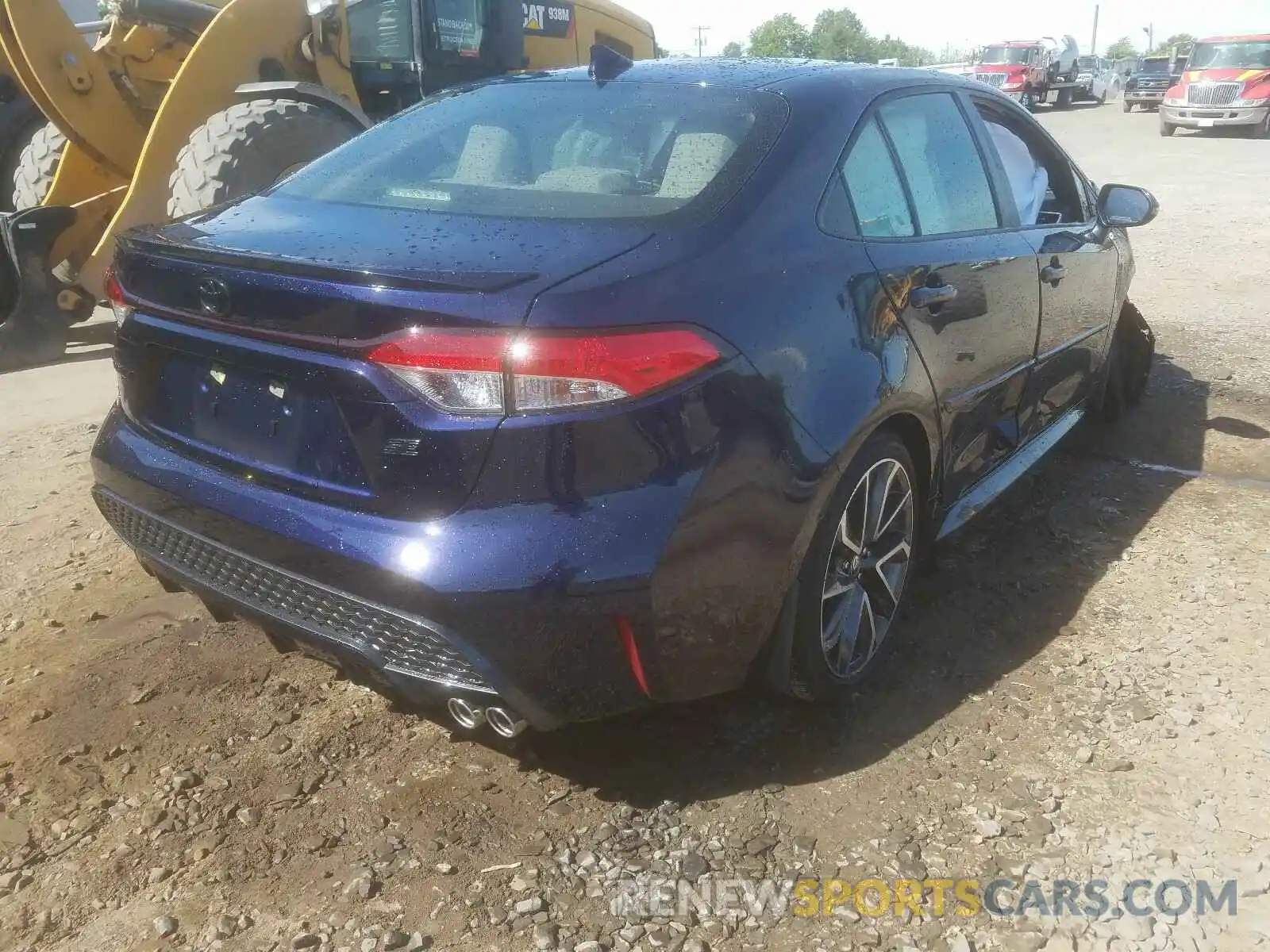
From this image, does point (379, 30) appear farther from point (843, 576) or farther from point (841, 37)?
point (841, 37)

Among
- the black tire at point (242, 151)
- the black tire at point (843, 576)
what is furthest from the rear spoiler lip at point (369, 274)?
the black tire at point (242, 151)

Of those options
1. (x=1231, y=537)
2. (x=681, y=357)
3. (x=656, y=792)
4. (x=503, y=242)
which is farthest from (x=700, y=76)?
(x=1231, y=537)

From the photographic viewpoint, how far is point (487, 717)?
2.18 meters

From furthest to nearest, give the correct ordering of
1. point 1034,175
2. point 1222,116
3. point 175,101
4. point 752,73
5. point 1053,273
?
point 1222,116 → point 175,101 → point 1034,175 → point 1053,273 → point 752,73

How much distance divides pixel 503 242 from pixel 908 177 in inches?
52.4

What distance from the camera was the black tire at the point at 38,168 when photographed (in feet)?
22.3

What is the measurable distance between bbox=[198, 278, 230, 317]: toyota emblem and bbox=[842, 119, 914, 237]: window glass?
1.48 m

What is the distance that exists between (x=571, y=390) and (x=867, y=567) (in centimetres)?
116

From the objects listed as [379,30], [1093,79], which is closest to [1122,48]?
[1093,79]

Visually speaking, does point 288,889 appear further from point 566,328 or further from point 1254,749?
point 1254,749

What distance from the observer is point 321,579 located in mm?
2111

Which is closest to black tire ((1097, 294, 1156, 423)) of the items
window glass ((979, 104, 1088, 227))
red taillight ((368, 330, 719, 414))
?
window glass ((979, 104, 1088, 227))

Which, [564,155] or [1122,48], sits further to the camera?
[1122,48]

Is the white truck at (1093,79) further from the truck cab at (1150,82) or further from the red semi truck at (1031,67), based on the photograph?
Answer: the truck cab at (1150,82)
